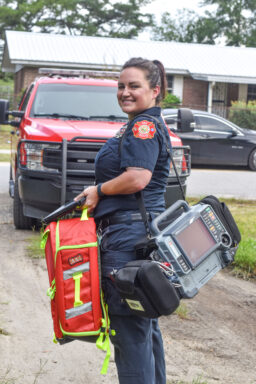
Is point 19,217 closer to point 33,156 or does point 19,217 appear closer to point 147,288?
point 33,156

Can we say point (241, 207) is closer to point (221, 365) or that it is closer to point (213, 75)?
point (221, 365)

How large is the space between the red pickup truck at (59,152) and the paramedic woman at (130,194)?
14.0 ft

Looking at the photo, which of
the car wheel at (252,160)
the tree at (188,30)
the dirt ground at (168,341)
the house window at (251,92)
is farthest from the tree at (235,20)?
the dirt ground at (168,341)

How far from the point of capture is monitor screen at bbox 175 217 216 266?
2740 mm

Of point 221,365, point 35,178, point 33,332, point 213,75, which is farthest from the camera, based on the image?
point 213,75

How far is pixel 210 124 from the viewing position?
16844 millimetres

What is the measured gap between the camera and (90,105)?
860 centimetres

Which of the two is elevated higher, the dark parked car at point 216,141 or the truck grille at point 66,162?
the truck grille at point 66,162

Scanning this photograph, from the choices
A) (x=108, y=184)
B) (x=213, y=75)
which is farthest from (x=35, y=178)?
(x=213, y=75)

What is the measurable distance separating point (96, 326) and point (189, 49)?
35.1m

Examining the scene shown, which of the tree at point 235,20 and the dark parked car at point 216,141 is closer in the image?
the dark parked car at point 216,141

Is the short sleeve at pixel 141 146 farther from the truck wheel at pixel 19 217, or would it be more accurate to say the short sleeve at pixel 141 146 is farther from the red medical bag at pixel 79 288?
the truck wheel at pixel 19 217

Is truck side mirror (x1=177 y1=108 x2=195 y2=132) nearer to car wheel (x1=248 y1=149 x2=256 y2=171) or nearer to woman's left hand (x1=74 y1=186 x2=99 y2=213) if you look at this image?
woman's left hand (x1=74 y1=186 x2=99 y2=213)

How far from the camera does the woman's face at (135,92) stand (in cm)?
296
